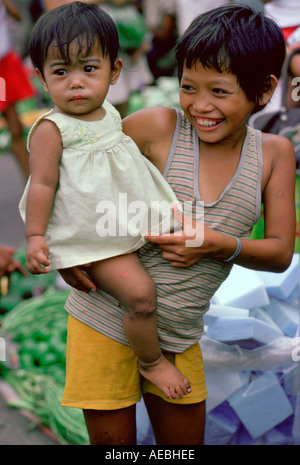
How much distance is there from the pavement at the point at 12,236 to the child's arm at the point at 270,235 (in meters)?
1.33

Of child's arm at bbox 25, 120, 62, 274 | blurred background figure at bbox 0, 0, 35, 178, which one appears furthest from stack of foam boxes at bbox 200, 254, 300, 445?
blurred background figure at bbox 0, 0, 35, 178

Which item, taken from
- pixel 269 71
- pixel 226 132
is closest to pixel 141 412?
pixel 226 132

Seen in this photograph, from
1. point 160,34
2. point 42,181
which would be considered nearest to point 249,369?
point 42,181

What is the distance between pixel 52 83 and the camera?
1.52 meters

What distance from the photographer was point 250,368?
7.10 ft

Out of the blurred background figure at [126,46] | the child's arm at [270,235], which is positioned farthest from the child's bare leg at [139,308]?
the blurred background figure at [126,46]

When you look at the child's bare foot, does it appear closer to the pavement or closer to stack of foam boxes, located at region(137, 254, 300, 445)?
stack of foam boxes, located at region(137, 254, 300, 445)

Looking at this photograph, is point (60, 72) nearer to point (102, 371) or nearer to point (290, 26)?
point (102, 371)

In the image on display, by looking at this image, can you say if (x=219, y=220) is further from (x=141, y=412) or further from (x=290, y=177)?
(x=141, y=412)

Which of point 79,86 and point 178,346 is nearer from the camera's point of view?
point 79,86

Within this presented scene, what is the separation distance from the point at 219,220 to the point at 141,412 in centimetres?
94
